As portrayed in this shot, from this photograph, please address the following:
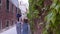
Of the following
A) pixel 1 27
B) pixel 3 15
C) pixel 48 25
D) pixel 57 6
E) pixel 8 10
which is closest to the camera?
pixel 57 6

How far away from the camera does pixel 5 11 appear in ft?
63.0

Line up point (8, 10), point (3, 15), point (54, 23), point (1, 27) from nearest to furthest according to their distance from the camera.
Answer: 1. point (54, 23)
2. point (1, 27)
3. point (3, 15)
4. point (8, 10)

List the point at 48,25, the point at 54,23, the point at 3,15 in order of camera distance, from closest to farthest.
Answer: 1. the point at 54,23
2. the point at 48,25
3. the point at 3,15

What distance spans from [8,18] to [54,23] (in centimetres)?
1889

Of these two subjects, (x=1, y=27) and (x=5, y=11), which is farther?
(x=5, y=11)

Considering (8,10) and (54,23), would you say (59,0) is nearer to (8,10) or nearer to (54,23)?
(54,23)

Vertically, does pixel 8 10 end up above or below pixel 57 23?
below

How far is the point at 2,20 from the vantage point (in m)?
18.4

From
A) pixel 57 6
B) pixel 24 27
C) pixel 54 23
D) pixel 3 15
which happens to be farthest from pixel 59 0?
pixel 3 15

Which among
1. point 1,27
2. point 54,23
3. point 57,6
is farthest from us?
point 1,27

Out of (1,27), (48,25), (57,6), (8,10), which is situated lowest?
(1,27)

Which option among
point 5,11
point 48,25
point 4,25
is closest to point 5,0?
point 5,11

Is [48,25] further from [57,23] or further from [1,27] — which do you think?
[1,27]

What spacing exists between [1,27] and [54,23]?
16310 mm
